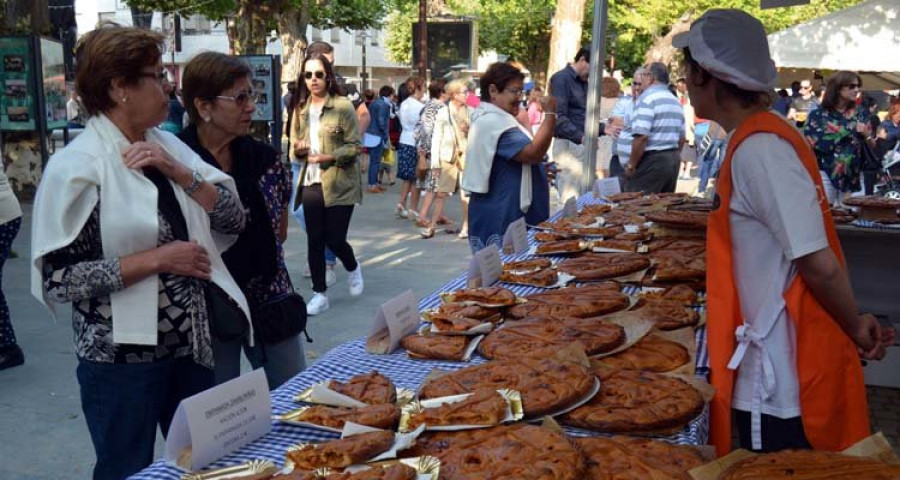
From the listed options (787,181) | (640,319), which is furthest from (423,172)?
(787,181)

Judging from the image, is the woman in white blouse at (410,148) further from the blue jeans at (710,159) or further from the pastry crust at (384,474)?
the pastry crust at (384,474)

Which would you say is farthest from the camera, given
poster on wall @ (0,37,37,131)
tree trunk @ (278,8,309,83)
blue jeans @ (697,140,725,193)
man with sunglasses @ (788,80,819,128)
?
tree trunk @ (278,8,309,83)

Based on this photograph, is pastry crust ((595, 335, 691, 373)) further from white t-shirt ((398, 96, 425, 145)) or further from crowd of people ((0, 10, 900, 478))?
white t-shirt ((398, 96, 425, 145))

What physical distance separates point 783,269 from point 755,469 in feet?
2.15

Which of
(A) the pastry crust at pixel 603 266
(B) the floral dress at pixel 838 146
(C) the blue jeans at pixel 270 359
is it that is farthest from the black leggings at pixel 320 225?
(B) the floral dress at pixel 838 146

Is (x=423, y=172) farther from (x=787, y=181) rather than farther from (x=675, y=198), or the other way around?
(x=787, y=181)

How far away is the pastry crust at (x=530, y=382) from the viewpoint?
2.07 m

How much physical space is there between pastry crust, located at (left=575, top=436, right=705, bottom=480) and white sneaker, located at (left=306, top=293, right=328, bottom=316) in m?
4.88

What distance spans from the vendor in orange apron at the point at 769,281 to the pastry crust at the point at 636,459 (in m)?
0.43

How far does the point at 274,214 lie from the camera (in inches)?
118

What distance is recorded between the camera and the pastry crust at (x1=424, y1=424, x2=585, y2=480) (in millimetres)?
1690

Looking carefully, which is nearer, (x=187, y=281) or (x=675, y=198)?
(x=187, y=281)

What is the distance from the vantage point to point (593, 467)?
1769 mm

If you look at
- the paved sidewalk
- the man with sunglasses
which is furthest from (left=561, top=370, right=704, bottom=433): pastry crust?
the man with sunglasses
